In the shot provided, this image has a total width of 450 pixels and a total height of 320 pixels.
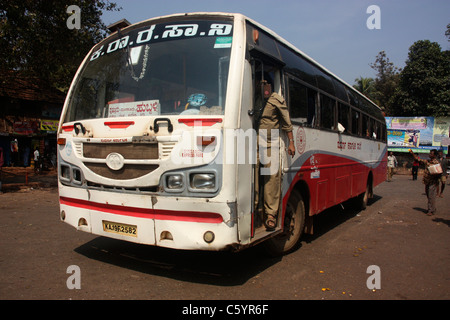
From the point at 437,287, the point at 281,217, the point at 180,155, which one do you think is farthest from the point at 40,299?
the point at 437,287

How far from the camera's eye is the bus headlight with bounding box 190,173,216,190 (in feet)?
11.4

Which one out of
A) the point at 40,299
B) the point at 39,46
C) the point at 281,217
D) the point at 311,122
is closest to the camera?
the point at 40,299

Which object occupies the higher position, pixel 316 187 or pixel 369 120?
pixel 369 120

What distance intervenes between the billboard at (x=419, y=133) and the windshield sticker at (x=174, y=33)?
2880 cm

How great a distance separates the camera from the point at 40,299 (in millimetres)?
3445

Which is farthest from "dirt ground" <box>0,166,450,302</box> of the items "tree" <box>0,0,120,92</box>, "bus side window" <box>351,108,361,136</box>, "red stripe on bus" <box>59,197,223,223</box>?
"tree" <box>0,0,120,92</box>

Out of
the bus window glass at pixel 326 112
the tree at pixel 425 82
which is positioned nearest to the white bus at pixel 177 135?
the bus window glass at pixel 326 112

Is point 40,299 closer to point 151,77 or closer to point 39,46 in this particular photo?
point 151,77

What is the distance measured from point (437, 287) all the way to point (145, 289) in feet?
11.0

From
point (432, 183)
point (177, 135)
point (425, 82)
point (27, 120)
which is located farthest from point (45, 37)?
point (425, 82)

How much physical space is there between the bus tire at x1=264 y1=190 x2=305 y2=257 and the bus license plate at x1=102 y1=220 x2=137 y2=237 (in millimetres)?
1868

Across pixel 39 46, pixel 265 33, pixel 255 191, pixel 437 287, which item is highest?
pixel 39 46

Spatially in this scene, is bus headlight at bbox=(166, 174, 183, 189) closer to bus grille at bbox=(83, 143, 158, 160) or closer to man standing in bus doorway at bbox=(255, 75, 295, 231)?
bus grille at bbox=(83, 143, 158, 160)

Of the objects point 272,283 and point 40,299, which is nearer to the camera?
point 40,299
